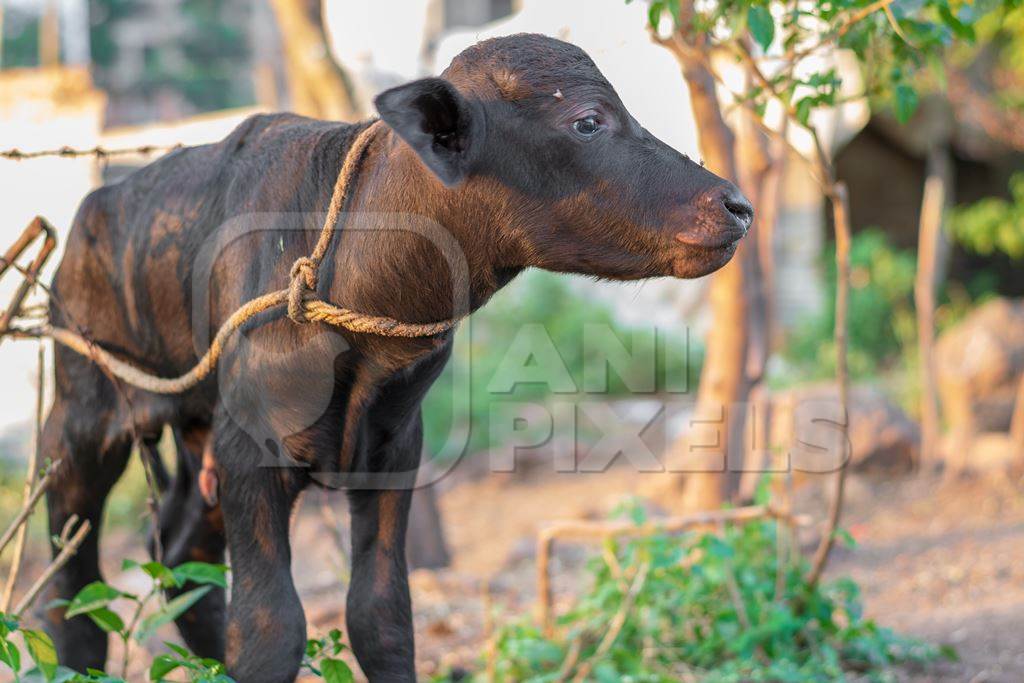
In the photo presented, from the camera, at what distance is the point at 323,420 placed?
10.3 feet

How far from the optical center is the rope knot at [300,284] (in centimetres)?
295

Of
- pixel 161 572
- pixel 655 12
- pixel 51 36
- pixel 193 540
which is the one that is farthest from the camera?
pixel 51 36

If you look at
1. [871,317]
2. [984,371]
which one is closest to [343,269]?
[984,371]

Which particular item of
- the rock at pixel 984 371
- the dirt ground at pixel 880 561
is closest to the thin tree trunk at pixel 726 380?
the dirt ground at pixel 880 561

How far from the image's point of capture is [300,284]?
9.69 ft

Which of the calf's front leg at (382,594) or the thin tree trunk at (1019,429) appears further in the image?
the thin tree trunk at (1019,429)

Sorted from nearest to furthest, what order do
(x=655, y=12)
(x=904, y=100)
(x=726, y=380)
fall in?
(x=655, y=12), (x=904, y=100), (x=726, y=380)

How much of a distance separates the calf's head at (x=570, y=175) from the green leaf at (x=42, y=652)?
1495 mm

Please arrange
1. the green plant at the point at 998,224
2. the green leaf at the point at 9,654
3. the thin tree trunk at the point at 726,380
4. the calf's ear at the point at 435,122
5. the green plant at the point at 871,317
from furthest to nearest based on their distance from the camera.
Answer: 1. the green plant at the point at 871,317
2. the green plant at the point at 998,224
3. the thin tree trunk at the point at 726,380
4. the green leaf at the point at 9,654
5. the calf's ear at the point at 435,122

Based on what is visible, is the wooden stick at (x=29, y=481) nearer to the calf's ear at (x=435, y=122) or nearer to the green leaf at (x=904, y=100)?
the calf's ear at (x=435, y=122)

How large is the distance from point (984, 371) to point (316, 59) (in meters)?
5.45

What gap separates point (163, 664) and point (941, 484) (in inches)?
255

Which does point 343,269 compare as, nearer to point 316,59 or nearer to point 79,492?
point 79,492

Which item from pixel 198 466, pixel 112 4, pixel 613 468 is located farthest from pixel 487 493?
pixel 112 4
